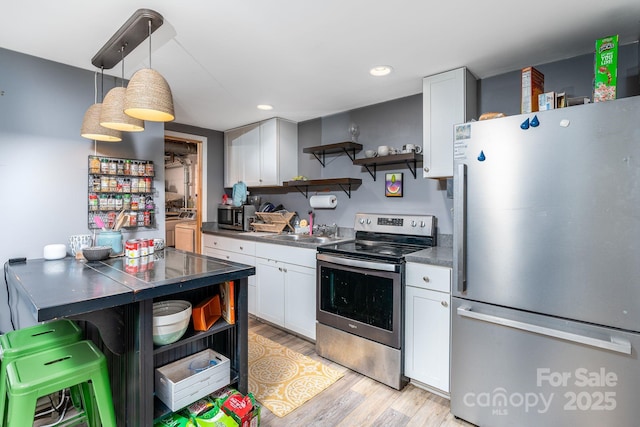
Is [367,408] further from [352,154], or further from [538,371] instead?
[352,154]

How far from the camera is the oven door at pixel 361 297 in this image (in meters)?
2.13

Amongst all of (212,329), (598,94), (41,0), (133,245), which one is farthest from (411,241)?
(41,0)

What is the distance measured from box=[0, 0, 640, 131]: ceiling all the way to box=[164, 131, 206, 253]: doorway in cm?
189

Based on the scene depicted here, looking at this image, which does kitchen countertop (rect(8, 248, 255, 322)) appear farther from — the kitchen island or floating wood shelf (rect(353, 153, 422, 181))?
floating wood shelf (rect(353, 153, 422, 181))

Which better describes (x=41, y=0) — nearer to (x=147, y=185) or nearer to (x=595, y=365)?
(x=147, y=185)

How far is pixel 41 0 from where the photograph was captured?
5.02 feet

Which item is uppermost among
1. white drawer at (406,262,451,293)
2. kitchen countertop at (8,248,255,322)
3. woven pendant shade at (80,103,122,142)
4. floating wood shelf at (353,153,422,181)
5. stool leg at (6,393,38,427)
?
woven pendant shade at (80,103,122,142)

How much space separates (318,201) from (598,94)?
2329 millimetres

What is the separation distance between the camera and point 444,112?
2320 mm

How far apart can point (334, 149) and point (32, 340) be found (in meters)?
2.70

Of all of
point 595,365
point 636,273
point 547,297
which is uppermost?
point 636,273

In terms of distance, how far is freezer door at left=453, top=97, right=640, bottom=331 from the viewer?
139 centimetres

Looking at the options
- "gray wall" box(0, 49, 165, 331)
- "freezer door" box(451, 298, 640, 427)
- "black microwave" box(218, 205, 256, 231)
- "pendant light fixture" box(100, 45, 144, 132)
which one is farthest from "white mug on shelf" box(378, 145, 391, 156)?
"gray wall" box(0, 49, 165, 331)

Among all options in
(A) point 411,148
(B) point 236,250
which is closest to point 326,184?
(A) point 411,148
